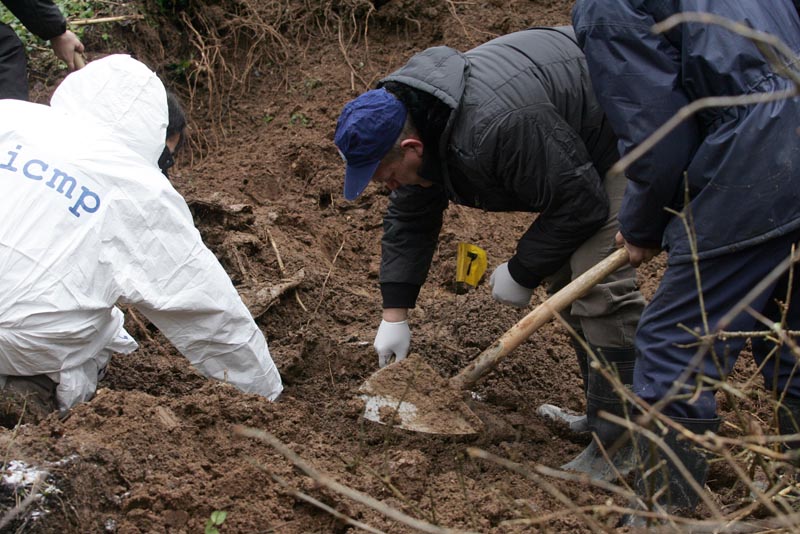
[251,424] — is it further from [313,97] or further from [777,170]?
[313,97]

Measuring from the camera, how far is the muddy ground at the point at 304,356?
8.21 ft

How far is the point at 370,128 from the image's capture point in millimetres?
2906

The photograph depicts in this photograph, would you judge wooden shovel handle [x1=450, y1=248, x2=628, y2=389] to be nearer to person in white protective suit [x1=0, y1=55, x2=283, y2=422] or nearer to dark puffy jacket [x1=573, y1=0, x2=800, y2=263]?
dark puffy jacket [x1=573, y1=0, x2=800, y2=263]

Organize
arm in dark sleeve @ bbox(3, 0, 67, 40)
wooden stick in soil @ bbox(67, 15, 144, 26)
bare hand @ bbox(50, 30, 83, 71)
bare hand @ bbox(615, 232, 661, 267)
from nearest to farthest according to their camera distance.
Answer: bare hand @ bbox(615, 232, 661, 267) → arm in dark sleeve @ bbox(3, 0, 67, 40) → bare hand @ bbox(50, 30, 83, 71) → wooden stick in soil @ bbox(67, 15, 144, 26)

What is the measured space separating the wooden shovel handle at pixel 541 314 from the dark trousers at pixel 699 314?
13.8 inches

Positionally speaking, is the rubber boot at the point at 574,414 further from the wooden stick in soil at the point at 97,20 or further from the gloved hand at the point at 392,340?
the wooden stick in soil at the point at 97,20

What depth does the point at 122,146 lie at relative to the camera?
10.2ft

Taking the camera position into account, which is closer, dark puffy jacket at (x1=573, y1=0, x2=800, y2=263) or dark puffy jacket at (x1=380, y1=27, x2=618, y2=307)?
dark puffy jacket at (x1=573, y1=0, x2=800, y2=263)

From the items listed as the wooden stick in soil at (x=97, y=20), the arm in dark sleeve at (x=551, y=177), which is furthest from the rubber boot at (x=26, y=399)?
the wooden stick in soil at (x=97, y=20)

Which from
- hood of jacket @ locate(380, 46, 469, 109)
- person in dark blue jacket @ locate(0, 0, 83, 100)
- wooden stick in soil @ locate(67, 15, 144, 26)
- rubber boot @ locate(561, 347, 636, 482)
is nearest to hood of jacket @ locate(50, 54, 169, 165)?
hood of jacket @ locate(380, 46, 469, 109)

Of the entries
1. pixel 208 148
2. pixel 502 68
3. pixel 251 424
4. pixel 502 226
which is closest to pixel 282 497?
pixel 251 424

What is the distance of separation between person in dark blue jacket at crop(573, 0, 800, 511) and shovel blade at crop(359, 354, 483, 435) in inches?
34.3

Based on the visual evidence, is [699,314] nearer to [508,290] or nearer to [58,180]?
[508,290]

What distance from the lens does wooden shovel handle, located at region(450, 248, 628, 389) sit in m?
2.93
